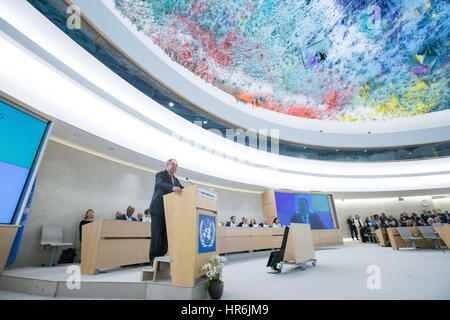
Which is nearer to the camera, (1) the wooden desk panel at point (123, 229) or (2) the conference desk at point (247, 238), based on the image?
(1) the wooden desk panel at point (123, 229)

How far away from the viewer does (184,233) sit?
219 cm

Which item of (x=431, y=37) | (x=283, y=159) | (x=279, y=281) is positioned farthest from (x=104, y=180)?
(x=431, y=37)

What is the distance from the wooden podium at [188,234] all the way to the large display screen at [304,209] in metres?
8.06

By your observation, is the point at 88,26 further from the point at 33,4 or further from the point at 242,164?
the point at 242,164

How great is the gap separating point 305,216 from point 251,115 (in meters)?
5.66

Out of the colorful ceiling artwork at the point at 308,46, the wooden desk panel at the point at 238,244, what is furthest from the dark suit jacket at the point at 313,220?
the colorful ceiling artwork at the point at 308,46

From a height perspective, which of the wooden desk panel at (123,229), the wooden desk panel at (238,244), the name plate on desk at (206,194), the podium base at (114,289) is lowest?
the podium base at (114,289)

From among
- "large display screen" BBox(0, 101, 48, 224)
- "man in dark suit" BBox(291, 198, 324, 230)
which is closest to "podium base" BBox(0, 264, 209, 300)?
"large display screen" BBox(0, 101, 48, 224)

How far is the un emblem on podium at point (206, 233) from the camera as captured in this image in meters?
2.26

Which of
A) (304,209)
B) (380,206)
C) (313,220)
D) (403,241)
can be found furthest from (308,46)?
(380,206)

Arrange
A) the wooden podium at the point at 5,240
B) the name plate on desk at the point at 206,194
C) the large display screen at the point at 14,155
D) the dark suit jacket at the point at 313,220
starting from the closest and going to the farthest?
the name plate on desk at the point at 206,194 → the wooden podium at the point at 5,240 → the large display screen at the point at 14,155 → the dark suit jacket at the point at 313,220

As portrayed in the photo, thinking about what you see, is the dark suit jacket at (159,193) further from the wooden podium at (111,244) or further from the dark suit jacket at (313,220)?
the dark suit jacket at (313,220)

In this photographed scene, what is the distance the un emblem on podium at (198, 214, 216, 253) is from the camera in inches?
89.0

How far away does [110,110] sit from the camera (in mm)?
5133
